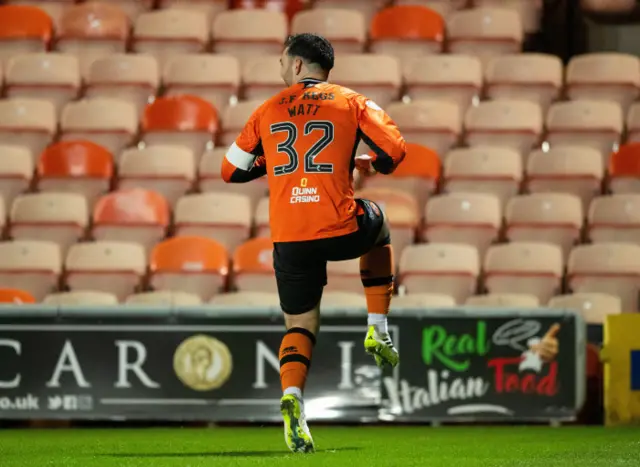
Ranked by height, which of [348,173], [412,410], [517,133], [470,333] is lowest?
[412,410]

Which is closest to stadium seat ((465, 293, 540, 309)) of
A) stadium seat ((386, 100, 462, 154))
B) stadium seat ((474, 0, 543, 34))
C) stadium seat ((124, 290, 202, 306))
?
stadium seat ((124, 290, 202, 306))

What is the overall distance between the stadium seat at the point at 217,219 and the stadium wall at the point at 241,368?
2275 millimetres

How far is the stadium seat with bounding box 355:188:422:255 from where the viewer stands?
9.84 m

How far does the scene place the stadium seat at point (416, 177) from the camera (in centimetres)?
1029

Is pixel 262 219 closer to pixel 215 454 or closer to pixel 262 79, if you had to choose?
pixel 262 79

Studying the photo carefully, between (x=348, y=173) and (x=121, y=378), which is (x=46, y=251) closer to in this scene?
(x=121, y=378)

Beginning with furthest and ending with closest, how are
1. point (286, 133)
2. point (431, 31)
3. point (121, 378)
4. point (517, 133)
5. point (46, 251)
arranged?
1. point (431, 31)
2. point (517, 133)
3. point (46, 251)
4. point (121, 378)
5. point (286, 133)

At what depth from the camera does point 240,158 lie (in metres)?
5.48

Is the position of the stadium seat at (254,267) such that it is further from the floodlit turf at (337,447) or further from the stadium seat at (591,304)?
the stadium seat at (591,304)

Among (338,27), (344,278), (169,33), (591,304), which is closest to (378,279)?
(344,278)

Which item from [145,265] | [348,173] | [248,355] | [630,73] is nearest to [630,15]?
[630,73]

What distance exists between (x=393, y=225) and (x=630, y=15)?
411 centimetres

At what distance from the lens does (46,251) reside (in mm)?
9625

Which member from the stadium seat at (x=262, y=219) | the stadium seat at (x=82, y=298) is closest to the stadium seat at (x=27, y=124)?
the stadium seat at (x=262, y=219)
